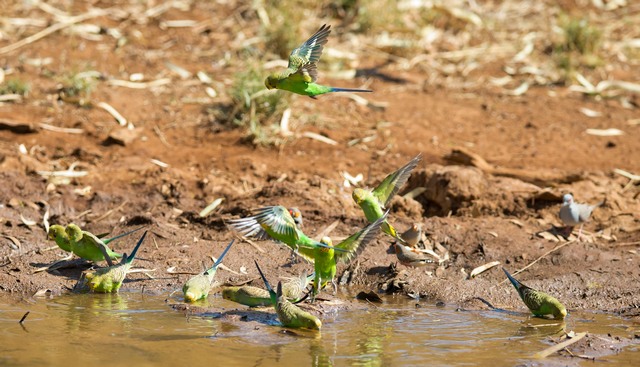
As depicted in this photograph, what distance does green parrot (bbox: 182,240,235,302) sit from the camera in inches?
266

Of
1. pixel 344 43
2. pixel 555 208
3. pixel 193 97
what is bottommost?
pixel 555 208

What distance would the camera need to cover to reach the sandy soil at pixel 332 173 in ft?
25.3

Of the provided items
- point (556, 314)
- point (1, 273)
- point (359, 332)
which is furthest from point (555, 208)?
point (1, 273)

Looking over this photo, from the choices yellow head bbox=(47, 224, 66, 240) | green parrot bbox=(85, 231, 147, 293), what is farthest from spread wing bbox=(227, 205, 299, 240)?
yellow head bbox=(47, 224, 66, 240)

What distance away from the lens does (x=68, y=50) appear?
43.8 ft

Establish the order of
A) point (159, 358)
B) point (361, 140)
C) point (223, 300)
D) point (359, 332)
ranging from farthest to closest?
point (361, 140)
point (223, 300)
point (359, 332)
point (159, 358)

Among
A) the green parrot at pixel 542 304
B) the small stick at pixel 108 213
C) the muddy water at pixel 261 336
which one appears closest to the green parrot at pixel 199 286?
the muddy water at pixel 261 336

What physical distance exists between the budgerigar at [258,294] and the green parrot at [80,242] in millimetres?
1145

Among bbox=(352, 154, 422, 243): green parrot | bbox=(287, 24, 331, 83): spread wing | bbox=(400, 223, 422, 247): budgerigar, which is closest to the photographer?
bbox=(287, 24, 331, 83): spread wing

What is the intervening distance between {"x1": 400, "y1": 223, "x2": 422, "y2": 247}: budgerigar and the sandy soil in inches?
9.4

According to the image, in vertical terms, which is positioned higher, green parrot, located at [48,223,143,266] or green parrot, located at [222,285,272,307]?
green parrot, located at [48,223,143,266]

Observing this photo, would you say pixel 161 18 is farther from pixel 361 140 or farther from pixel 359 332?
pixel 359 332

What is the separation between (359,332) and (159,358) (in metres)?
1.43

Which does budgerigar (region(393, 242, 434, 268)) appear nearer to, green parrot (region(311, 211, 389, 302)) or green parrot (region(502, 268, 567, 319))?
green parrot (region(502, 268, 567, 319))
